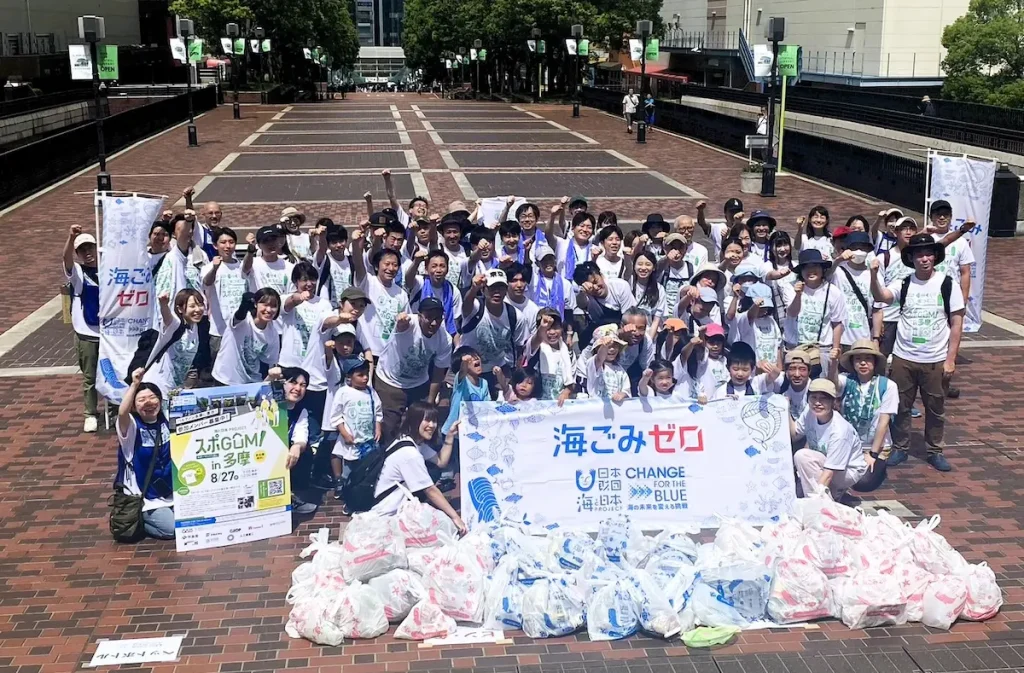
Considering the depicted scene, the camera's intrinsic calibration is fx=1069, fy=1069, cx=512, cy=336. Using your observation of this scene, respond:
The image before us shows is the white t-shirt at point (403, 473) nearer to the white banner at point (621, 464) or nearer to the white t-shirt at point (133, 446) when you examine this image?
the white banner at point (621, 464)

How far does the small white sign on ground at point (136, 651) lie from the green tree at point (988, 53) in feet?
104

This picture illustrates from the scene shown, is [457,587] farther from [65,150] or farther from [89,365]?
[65,150]

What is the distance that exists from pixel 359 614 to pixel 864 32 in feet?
160

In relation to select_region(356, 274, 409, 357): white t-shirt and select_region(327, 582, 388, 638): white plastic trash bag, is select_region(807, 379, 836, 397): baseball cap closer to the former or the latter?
select_region(356, 274, 409, 357): white t-shirt

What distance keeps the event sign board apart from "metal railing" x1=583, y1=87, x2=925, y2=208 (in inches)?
635

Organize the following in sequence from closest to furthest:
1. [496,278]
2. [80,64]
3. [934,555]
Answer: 1. [934,555]
2. [496,278]
3. [80,64]

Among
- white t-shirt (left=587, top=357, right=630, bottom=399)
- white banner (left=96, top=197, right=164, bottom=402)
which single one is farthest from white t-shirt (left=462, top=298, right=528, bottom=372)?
white banner (left=96, top=197, right=164, bottom=402)

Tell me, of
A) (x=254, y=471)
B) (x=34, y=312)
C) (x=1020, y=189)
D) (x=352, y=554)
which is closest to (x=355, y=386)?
(x=254, y=471)

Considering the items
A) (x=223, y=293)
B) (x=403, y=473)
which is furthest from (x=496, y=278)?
(x=223, y=293)

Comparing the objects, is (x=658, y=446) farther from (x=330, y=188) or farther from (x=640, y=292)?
(x=330, y=188)

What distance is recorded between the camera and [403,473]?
721cm

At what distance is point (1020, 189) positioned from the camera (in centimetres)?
1858

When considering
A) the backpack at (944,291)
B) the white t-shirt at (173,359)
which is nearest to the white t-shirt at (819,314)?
the backpack at (944,291)

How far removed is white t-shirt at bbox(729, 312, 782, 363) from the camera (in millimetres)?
8391
